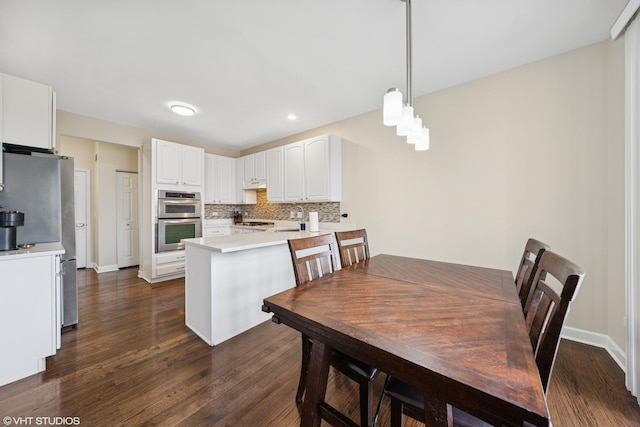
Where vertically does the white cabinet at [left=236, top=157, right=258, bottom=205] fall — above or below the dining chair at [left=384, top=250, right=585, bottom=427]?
above

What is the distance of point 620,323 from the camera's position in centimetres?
185

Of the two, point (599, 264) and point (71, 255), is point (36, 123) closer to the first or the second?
point (71, 255)

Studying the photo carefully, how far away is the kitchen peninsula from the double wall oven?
6.22 feet

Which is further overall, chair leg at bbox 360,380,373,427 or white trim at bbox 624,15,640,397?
white trim at bbox 624,15,640,397

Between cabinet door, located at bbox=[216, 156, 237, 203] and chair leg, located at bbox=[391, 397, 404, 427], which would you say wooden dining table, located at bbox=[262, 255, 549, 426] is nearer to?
chair leg, located at bbox=[391, 397, 404, 427]

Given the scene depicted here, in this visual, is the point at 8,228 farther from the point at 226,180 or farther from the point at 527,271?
the point at 527,271

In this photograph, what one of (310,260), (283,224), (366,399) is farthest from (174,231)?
(366,399)

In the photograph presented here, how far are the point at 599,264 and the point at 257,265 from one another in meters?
2.98

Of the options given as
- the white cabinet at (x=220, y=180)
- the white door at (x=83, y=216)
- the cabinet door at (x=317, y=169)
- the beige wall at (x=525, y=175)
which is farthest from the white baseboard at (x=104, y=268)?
the beige wall at (x=525, y=175)

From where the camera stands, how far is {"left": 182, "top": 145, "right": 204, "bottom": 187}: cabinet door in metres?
4.11

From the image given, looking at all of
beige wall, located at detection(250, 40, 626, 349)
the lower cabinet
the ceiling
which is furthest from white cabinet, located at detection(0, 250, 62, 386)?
beige wall, located at detection(250, 40, 626, 349)

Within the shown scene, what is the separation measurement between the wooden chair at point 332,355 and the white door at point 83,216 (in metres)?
5.37

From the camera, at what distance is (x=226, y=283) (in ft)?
7.12

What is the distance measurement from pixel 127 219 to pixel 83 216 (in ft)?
2.31
